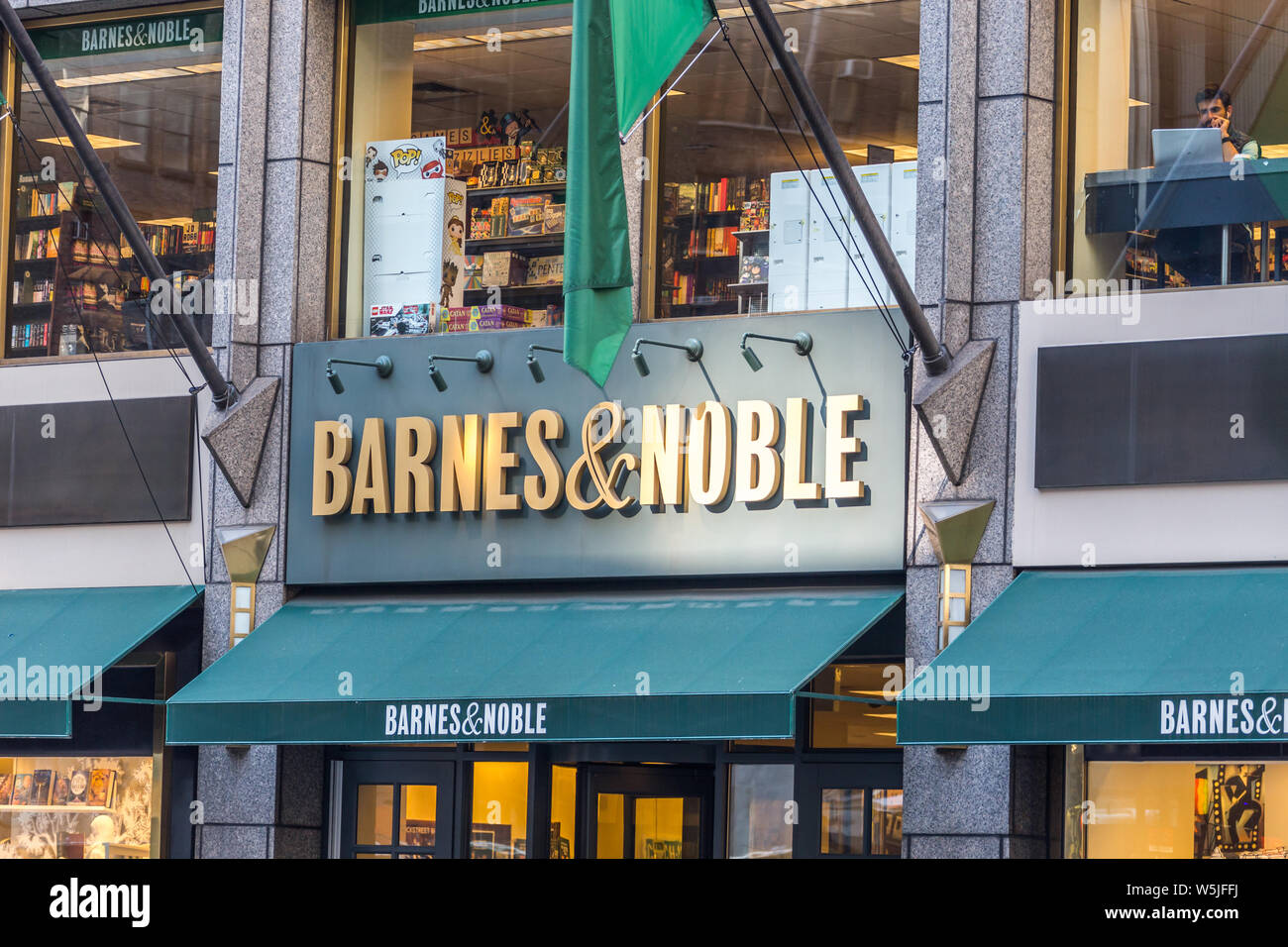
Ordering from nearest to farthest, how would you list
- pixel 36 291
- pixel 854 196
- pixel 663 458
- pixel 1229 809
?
pixel 1229 809 → pixel 854 196 → pixel 663 458 → pixel 36 291

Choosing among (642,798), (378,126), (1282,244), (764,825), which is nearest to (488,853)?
(642,798)

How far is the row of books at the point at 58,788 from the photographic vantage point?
14773 mm

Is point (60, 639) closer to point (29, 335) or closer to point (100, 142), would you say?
point (29, 335)

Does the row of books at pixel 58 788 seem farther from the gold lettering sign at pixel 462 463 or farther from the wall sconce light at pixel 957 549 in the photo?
the wall sconce light at pixel 957 549

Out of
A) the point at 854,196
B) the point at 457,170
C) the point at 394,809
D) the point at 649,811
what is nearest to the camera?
the point at 854,196

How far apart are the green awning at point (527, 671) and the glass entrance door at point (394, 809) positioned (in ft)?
4.24

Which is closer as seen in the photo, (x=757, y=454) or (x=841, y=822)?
(x=757, y=454)

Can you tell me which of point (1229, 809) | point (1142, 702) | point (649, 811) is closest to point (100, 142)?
point (649, 811)

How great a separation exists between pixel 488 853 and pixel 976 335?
5081 millimetres

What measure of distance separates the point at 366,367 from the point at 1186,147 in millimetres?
5841

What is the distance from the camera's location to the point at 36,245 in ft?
53.1

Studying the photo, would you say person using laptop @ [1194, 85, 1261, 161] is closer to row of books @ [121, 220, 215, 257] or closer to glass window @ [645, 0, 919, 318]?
glass window @ [645, 0, 919, 318]

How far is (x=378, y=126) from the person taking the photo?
15.0 m

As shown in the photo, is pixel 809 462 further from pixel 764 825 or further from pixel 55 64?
pixel 55 64
